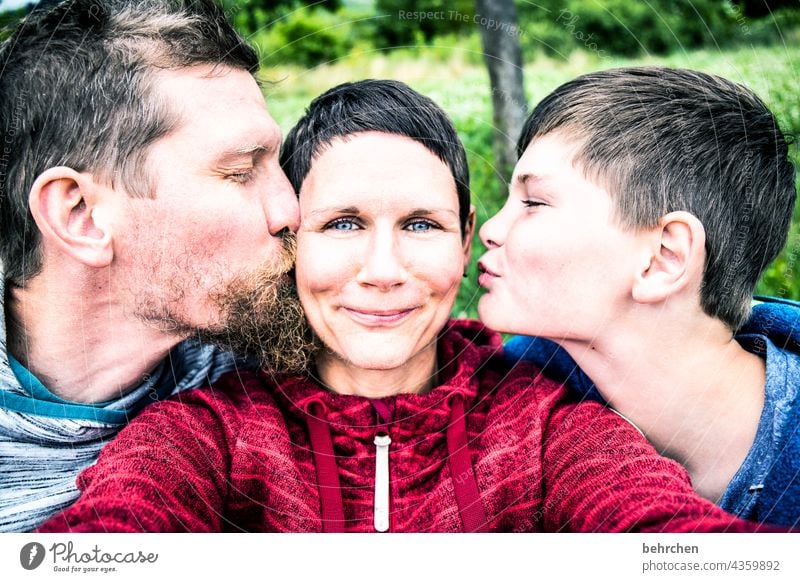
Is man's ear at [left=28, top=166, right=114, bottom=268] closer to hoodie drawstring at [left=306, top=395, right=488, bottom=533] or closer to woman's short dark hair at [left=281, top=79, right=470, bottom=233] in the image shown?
woman's short dark hair at [left=281, top=79, right=470, bottom=233]

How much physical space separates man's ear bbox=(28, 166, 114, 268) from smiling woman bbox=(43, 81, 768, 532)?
27 cm

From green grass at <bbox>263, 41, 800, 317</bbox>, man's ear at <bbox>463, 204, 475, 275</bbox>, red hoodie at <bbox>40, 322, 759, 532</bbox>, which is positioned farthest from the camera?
green grass at <bbox>263, 41, 800, 317</bbox>

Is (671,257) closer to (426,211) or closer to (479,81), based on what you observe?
(426,211)

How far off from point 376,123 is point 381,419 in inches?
18.3

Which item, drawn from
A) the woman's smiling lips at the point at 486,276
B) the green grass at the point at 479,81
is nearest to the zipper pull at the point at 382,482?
the woman's smiling lips at the point at 486,276

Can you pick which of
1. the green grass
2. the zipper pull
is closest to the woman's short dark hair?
the green grass

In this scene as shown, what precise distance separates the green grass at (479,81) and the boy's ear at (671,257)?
0.33 m

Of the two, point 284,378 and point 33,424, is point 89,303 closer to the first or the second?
point 33,424

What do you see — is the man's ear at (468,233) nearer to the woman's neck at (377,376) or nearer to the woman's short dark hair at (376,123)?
the woman's short dark hair at (376,123)

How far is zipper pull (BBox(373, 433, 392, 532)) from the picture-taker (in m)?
1.17

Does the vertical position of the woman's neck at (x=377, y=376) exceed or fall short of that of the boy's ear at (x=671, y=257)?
it falls short

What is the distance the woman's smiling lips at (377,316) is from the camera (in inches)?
46.1
